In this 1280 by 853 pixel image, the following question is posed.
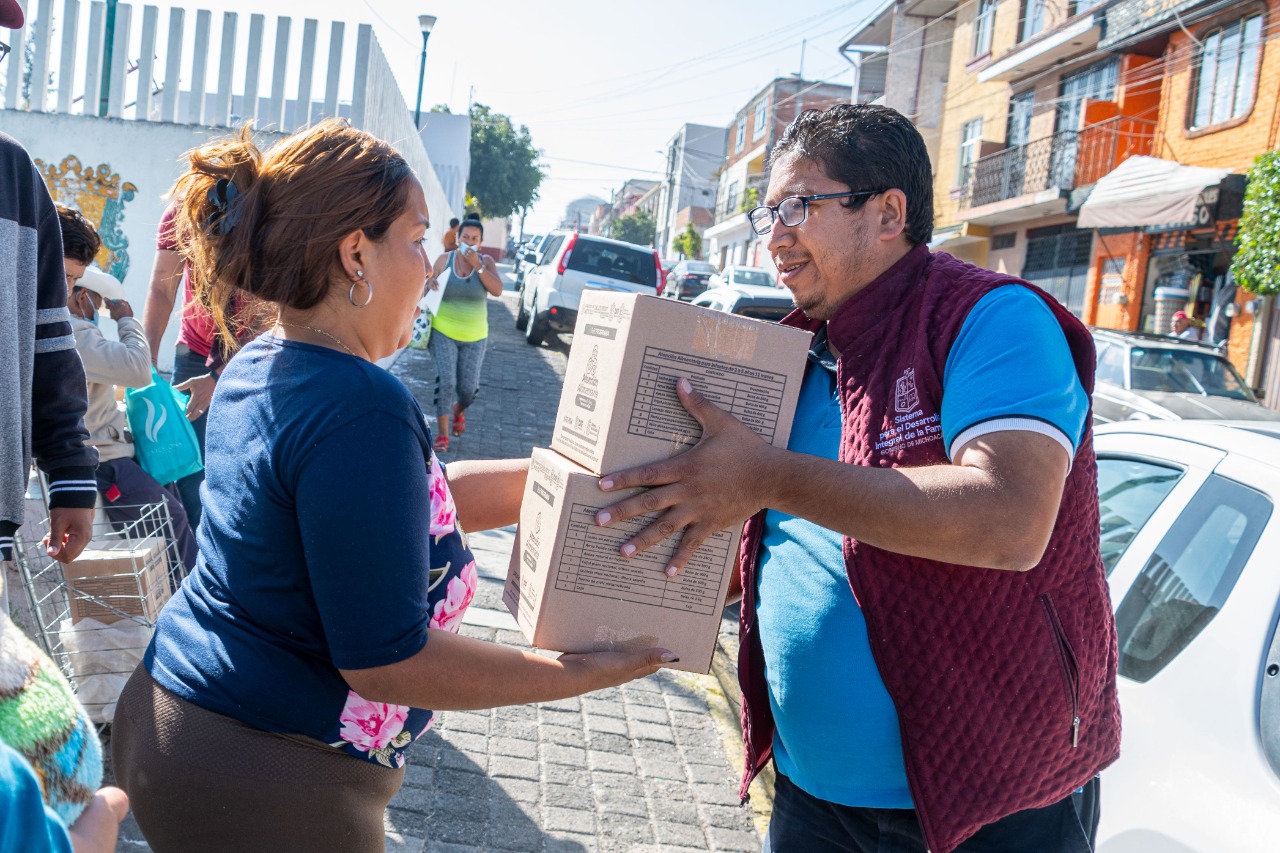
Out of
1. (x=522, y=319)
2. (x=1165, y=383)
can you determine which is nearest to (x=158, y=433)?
(x=1165, y=383)

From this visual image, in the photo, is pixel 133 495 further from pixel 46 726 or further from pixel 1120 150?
→ pixel 1120 150

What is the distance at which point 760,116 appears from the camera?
5281cm

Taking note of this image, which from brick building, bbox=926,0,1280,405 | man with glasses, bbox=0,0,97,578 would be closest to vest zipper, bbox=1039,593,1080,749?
man with glasses, bbox=0,0,97,578

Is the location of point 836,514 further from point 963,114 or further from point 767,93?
point 767,93

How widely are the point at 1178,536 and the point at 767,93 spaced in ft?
168

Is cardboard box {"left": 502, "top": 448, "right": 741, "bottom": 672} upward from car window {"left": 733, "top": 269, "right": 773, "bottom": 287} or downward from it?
downward

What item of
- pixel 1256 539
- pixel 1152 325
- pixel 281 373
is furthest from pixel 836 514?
pixel 1152 325

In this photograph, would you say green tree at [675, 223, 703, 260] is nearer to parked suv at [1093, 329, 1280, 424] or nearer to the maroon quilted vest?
parked suv at [1093, 329, 1280, 424]

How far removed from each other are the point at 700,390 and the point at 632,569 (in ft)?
1.05

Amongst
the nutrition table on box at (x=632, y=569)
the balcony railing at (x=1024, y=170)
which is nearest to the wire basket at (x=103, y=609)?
the nutrition table on box at (x=632, y=569)

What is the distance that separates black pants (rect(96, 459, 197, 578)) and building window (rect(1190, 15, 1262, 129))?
1855cm

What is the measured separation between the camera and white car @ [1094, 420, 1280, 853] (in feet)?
6.72

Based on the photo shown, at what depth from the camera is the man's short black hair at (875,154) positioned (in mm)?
1983

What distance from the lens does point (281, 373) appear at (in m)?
1.64
